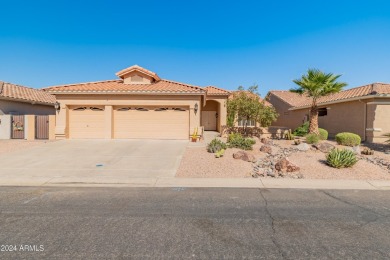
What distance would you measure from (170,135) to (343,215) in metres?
13.2

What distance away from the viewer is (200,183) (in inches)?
283

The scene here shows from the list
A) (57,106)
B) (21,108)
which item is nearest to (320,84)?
(57,106)

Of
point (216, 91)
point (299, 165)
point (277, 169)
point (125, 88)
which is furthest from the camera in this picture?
point (216, 91)

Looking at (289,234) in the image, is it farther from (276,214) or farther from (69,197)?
(69,197)

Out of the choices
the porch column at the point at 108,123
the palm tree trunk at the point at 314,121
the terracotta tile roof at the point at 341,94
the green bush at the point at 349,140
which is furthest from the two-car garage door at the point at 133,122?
A: the terracotta tile roof at the point at 341,94

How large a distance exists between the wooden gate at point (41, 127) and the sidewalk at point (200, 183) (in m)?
10.5

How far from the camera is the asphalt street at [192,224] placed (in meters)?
3.34

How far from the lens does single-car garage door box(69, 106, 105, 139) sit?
54.7ft

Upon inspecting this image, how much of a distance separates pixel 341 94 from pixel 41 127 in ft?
86.4

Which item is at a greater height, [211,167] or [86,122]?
[86,122]

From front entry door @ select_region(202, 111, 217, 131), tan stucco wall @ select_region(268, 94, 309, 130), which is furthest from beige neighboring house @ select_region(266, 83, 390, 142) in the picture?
front entry door @ select_region(202, 111, 217, 131)

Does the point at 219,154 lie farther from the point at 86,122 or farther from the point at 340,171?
the point at 86,122

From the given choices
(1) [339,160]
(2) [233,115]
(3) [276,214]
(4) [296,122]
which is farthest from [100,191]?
(4) [296,122]

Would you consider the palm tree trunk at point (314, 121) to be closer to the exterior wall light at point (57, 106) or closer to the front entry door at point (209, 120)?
the front entry door at point (209, 120)
